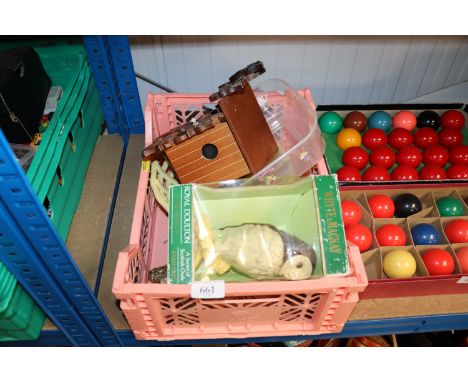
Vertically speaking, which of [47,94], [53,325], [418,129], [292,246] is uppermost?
[47,94]

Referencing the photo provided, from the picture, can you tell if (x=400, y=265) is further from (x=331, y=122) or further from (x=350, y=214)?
(x=331, y=122)

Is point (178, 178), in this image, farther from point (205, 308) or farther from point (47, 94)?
point (47, 94)

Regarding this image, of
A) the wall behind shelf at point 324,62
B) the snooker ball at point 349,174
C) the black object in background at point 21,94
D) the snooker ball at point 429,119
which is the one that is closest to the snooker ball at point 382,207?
the snooker ball at point 349,174

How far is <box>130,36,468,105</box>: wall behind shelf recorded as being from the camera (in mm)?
1467

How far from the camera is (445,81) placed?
169cm

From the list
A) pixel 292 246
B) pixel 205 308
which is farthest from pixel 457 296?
pixel 205 308

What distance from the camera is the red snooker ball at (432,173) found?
4.50ft

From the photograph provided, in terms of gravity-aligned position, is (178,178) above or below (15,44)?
below

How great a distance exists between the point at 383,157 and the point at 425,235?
1.17ft

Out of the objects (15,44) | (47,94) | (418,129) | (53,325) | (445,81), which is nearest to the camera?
(53,325)

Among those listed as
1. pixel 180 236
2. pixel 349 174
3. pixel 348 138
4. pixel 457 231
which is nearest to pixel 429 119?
pixel 348 138

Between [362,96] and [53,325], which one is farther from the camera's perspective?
[362,96]

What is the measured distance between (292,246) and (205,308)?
0.23 m

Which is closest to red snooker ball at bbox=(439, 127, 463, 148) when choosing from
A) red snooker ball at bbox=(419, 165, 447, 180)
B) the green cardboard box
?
red snooker ball at bbox=(419, 165, 447, 180)
